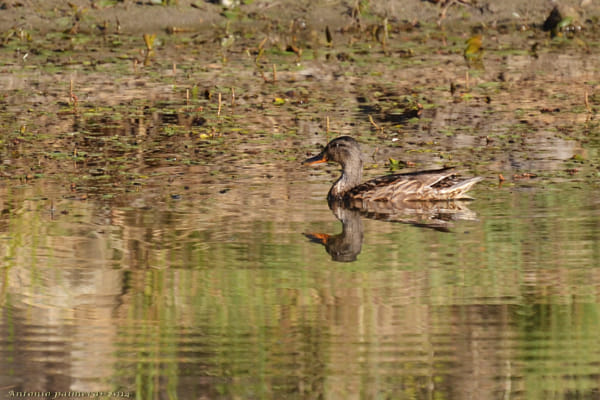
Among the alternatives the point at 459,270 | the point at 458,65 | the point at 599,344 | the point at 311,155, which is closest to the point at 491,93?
the point at 458,65

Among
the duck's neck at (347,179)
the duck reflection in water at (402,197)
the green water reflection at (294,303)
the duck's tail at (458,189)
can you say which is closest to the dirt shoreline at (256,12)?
the duck's neck at (347,179)

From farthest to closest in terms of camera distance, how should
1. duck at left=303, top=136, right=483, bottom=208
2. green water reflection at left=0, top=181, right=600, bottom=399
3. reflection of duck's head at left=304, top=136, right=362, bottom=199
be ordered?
reflection of duck's head at left=304, top=136, right=362, bottom=199
duck at left=303, top=136, right=483, bottom=208
green water reflection at left=0, top=181, right=600, bottom=399

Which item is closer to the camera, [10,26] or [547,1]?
[10,26]

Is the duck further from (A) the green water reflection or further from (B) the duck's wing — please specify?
(A) the green water reflection

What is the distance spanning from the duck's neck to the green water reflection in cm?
49

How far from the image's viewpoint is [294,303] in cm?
735

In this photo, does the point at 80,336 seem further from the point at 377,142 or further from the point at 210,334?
the point at 377,142

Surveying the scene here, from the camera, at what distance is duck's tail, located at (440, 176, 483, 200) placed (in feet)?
34.4

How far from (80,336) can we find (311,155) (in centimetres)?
590

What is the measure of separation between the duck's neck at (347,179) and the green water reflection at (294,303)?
492mm

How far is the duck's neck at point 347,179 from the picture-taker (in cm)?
1076

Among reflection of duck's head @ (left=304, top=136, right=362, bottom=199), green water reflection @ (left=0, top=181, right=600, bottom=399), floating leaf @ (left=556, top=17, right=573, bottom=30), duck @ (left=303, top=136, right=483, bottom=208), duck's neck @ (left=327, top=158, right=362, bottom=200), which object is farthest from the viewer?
floating leaf @ (left=556, top=17, right=573, bottom=30)

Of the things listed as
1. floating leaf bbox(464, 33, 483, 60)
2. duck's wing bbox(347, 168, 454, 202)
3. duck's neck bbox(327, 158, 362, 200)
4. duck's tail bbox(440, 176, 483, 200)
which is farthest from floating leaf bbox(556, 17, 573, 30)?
duck's tail bbox(440, 176, 483, 200)

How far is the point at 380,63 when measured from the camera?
60.8 feet
